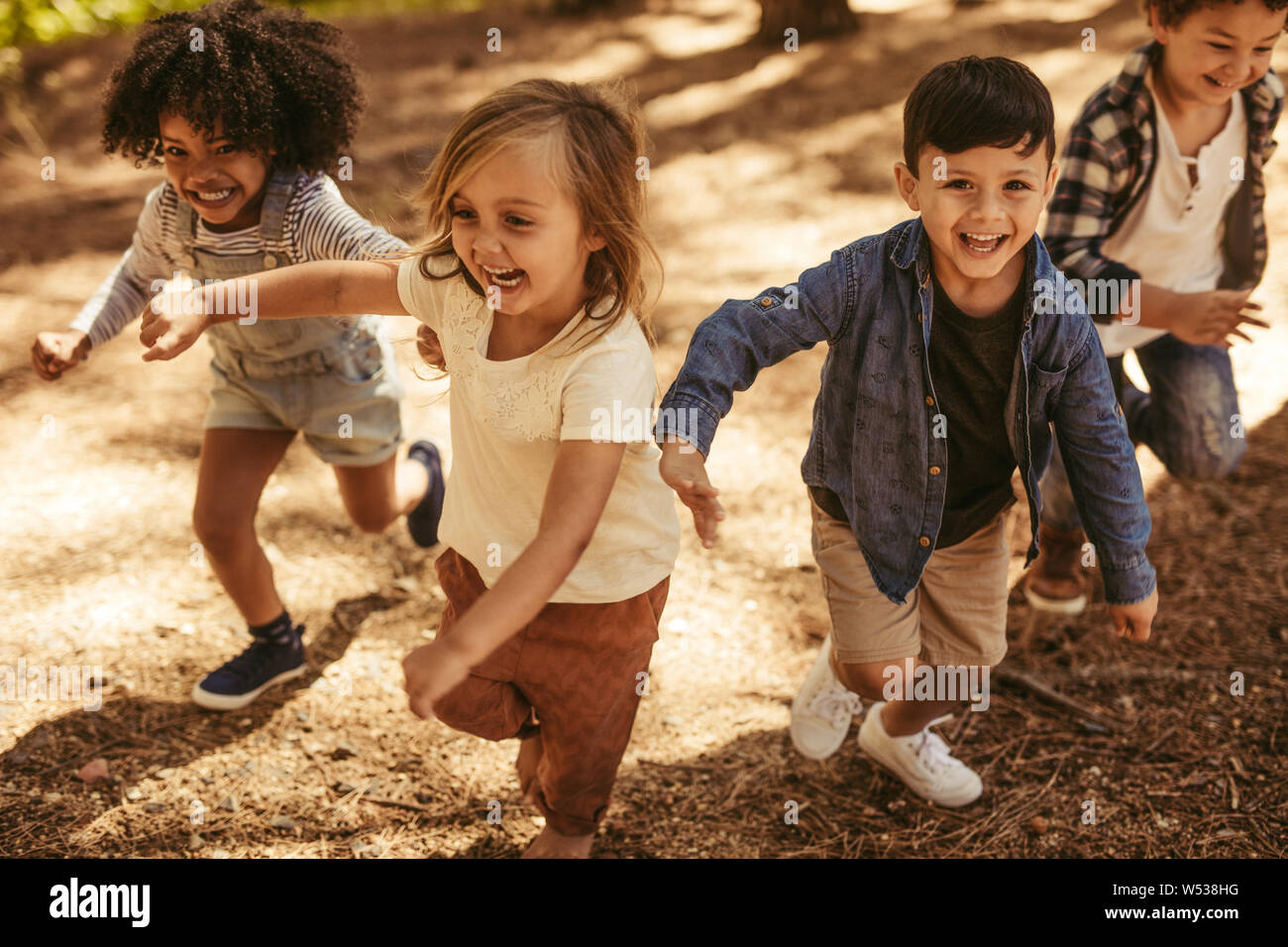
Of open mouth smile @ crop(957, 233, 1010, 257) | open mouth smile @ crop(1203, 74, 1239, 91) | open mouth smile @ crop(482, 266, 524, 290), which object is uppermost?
open mouth smile @ crop(1203, 74, 1239, 91)

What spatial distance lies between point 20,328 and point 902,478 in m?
4.17

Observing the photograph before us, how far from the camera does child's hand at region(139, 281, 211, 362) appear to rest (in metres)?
2.04

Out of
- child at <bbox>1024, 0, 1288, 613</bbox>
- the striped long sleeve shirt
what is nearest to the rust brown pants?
the striped long sleeve shirt

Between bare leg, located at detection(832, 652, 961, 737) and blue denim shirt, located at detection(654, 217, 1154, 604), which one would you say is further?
bare leg, located at detection(832, 652, 961, 737)

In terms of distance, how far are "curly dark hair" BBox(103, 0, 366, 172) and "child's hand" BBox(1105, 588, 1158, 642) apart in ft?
7.15

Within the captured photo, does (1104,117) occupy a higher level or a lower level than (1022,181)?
higher

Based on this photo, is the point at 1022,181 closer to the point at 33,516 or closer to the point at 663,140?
the point at 33,516

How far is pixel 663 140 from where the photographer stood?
21.9 feet

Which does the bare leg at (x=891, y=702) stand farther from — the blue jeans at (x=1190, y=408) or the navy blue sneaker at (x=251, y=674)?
the navy blue sneaker at (x=251, y=674)

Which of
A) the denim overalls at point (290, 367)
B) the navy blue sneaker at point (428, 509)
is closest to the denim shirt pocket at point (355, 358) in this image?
the denim overalls at point (290, 367)

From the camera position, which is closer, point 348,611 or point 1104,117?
point 1104,117

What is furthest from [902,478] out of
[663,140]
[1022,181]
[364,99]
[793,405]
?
[663,140]

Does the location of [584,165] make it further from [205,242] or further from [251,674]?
[251,674]

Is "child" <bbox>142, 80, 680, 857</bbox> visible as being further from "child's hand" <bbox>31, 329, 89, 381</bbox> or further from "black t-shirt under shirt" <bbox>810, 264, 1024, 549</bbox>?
"black t-shirt under shirt" <bbox>810, 264, 1024, 549</bbox>
